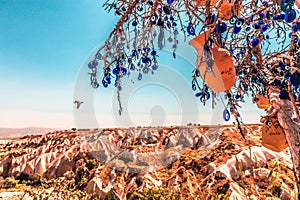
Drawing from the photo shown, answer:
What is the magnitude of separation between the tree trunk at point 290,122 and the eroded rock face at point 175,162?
2.76 metres

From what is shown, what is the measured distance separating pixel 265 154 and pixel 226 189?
204 centimetres

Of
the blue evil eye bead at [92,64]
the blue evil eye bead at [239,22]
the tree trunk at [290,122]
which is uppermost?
the blue evil eye bead at [239,22]

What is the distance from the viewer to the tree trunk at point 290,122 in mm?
869

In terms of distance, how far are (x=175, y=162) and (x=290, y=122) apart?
8407 mm

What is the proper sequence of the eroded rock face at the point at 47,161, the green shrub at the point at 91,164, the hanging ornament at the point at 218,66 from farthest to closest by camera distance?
1. the eroded rock face at the point at 47,161
2. the green shrub at the point at 91,164
3. the hanging ornament at the point at 218,66

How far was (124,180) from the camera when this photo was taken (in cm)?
857

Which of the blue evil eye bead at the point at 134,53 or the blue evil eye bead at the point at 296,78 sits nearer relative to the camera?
the blue evil eye bead at the point at 296,78

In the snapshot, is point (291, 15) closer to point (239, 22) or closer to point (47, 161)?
point (239, 22)

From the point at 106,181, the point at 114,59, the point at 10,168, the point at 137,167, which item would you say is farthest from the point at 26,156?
the point at 114,59

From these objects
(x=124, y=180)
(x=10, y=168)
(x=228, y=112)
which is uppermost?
(x=228, y=112)

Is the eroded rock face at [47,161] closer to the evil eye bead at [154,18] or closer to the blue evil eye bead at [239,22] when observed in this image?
the evil eye bead at [154,18]

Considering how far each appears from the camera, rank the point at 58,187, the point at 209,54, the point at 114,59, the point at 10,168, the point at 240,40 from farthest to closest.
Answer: the point at 10,168 < the point at 58,187 < the point at 240,40 < the point at 114,59 < the point at 209,54

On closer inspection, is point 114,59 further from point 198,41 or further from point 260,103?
point 260,103

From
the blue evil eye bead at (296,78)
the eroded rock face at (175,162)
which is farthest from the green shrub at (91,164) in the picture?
the blue evil eye bead at (296,78)
